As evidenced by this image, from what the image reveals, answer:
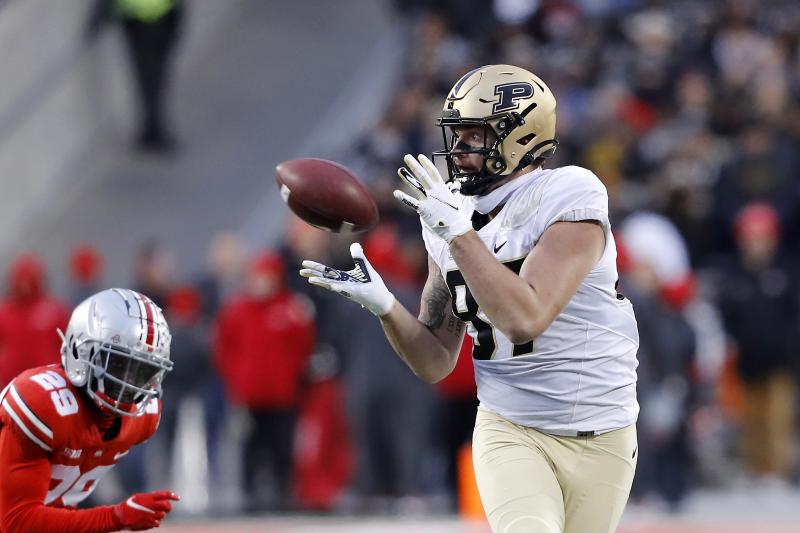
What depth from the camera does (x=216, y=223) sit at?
1135 centimetres

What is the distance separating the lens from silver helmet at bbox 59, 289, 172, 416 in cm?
378

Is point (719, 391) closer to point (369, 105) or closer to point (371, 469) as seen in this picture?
point (371, 469)

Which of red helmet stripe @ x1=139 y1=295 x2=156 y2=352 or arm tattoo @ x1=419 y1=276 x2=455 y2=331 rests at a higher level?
red helmet stripe @ x1=139 y1=295 x2=156 y2=352

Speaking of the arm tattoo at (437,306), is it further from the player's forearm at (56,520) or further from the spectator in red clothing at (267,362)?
the spectator in red clothing at (267,362)

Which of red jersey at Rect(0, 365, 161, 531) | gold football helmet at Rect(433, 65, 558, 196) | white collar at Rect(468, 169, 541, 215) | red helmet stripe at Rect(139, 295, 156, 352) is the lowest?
red jersey at Rect(0, 365, 161, 531)

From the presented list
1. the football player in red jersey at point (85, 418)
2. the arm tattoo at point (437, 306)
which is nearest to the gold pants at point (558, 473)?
the arm tattoo at point (437, 306)

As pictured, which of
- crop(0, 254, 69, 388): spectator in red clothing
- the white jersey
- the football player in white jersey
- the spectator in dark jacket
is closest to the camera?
the football player in white jersey

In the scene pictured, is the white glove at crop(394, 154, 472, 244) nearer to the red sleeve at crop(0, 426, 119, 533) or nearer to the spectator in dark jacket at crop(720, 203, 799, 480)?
the red sleeve at crop(0, 426, 119, 533)

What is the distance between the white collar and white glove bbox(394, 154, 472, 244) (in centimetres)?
25

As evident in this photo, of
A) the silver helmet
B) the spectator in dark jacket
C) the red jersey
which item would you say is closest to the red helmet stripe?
the silver helmet

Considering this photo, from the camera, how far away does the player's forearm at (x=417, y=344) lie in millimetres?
3973

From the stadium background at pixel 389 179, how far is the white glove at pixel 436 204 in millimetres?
4131

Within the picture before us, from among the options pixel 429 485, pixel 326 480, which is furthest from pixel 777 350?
pixel 326 480

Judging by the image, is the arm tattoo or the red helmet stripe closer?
the red helmet stripe
